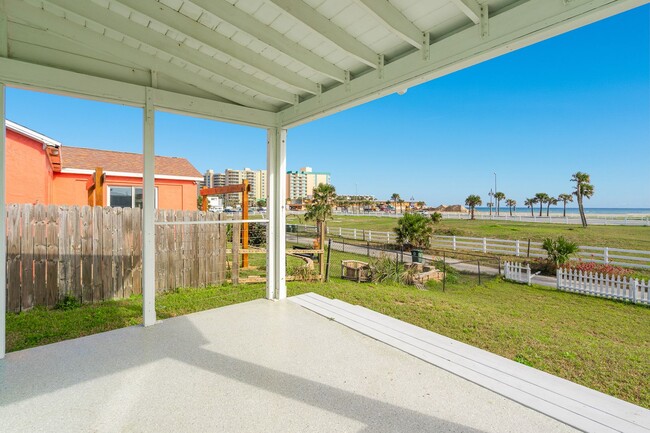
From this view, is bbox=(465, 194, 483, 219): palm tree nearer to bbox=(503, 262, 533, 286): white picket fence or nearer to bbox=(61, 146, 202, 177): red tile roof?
bbox=(503, 262, 533, 286): white picket fence

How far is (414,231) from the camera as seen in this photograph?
13305 mm

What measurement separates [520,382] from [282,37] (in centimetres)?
324

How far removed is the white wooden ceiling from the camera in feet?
6.32

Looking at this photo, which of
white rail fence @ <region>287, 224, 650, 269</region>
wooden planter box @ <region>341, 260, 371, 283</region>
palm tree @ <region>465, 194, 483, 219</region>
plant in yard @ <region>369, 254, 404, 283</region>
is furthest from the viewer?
palm tree @ <region>465, 194, 483, 219</region>

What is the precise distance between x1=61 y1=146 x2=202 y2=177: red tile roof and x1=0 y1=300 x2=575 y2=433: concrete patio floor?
23.9ft

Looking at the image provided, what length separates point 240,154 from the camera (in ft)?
41.5

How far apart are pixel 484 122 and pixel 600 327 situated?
36545mm

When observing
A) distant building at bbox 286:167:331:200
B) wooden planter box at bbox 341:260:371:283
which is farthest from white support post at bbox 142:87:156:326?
distant building at bbox 286:167:331:200

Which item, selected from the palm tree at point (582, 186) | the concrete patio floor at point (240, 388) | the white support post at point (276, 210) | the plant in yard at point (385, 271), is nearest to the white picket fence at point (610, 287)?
the plant in yard at point (385, 271)

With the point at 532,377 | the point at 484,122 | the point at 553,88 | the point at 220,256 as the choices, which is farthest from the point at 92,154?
the point at 484,122

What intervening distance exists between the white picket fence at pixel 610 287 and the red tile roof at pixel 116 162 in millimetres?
11414

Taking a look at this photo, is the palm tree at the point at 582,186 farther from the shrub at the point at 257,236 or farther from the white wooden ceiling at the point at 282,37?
the white wooden ceiling at the point at 282,37

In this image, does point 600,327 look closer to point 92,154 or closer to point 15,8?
point 15,8

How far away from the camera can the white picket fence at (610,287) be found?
21.4 feet
